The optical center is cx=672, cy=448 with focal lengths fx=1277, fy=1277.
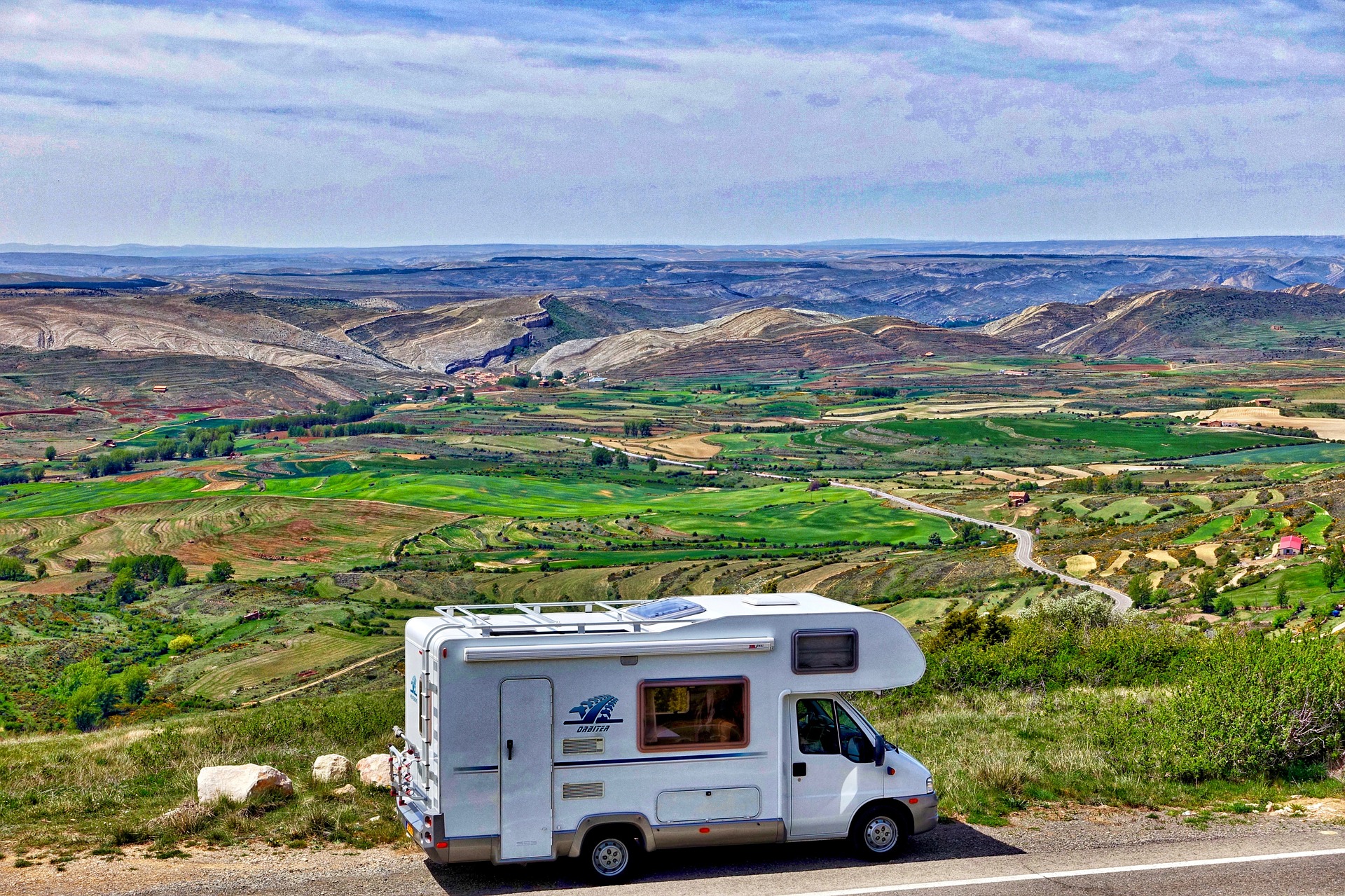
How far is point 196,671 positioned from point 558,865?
7210 cm

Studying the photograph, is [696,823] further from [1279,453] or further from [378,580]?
[1279,453]

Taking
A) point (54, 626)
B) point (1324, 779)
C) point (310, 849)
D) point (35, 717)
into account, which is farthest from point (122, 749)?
point (54, 626)

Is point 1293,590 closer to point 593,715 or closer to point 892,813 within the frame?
point 892,813

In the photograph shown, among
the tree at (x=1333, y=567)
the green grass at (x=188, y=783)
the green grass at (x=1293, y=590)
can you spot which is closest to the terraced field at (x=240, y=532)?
the green grass at (x=1293, y=590)

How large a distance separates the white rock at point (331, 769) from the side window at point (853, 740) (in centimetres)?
899

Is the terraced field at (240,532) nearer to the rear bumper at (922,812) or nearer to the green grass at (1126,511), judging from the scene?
the green grass at (1126,511)

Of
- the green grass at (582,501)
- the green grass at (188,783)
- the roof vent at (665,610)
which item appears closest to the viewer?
the roof vent at (665,610)

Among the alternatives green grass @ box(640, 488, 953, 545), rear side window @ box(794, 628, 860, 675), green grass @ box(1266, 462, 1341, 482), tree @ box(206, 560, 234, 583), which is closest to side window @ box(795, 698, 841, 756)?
rear side window @ box(794, 628, 860, 675)

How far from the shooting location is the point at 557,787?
16609 mm

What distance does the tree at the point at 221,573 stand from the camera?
117 metres

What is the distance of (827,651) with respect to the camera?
57.7 ft

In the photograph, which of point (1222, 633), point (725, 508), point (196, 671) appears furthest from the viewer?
point (725, 508)

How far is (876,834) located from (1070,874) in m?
2.60

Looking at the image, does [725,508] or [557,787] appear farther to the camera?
[725,508]
